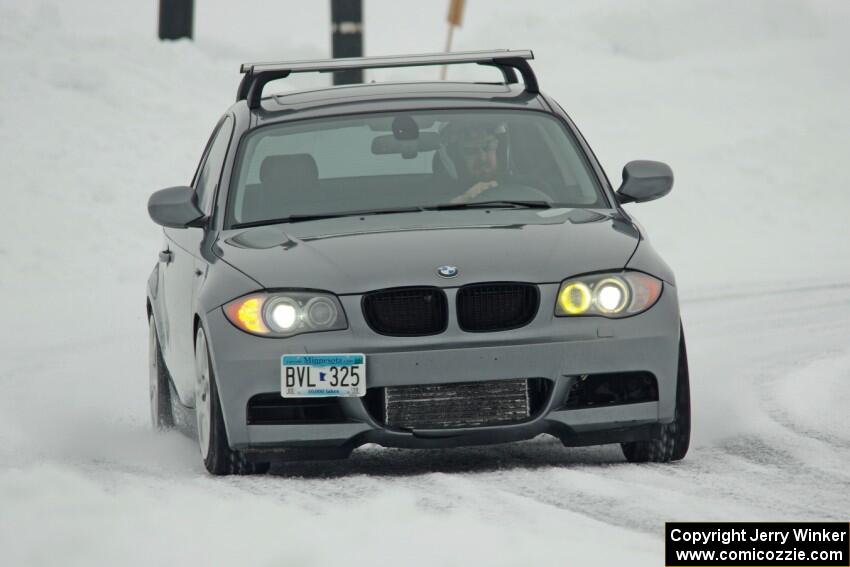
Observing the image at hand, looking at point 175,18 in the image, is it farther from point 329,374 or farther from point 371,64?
point 329,374

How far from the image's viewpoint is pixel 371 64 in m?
8.20

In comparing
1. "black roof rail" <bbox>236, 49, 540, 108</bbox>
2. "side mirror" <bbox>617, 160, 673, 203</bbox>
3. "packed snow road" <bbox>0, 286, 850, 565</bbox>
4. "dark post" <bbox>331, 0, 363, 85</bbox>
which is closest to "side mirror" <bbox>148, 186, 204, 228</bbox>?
"black roof rail" <bbox>236, 49, 540, 108</bbox>

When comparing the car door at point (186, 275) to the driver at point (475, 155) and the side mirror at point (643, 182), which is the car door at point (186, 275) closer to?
the driver at point (475, 155)

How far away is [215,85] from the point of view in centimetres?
2669

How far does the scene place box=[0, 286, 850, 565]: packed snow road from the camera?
524 cm

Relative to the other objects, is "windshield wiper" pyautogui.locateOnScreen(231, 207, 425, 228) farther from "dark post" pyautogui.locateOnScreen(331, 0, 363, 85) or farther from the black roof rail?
"dark post" pyautogui.locateOnScreen(331, 0, 363, 85)

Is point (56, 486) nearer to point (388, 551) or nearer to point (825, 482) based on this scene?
point (388, 551)

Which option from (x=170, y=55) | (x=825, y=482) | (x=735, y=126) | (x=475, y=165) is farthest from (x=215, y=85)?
(x=825, y=482)

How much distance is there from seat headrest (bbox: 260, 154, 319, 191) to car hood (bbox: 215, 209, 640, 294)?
0.44m

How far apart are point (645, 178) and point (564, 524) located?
9.22ft

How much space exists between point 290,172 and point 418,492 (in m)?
2.21

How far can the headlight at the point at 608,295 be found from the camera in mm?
6840

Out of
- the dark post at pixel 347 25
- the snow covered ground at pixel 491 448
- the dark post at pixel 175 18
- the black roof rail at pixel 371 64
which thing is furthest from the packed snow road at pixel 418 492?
the dark post at pixel 175 18

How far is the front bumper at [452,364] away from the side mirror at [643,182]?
1.31 meters
